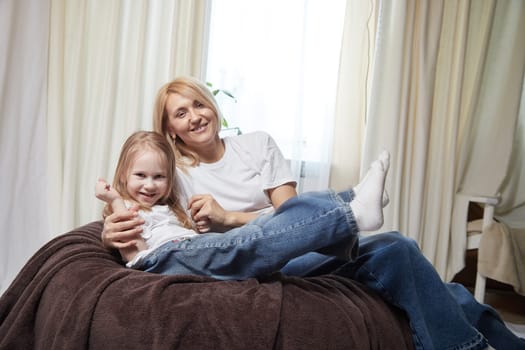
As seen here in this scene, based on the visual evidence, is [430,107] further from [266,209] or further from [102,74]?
[102,74]

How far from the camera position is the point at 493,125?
2.69 m

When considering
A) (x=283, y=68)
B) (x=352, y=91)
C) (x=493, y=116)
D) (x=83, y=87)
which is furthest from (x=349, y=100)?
(x=83, y=87)

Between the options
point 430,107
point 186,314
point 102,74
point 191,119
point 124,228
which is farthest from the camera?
point 430,107

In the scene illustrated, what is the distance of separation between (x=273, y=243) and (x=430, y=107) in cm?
177

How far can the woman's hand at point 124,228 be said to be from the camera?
134 cm

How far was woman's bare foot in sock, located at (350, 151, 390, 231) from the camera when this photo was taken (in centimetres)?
121

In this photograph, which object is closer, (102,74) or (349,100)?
(102,74)

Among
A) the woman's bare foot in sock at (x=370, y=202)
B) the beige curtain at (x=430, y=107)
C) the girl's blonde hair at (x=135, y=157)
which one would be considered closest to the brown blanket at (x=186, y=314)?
the woman's bare foot in sock at (x=370, y=202)

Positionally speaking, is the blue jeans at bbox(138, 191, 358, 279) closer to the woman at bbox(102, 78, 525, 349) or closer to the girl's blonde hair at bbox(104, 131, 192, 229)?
the woman at bbox(102, 78, 525, 349)

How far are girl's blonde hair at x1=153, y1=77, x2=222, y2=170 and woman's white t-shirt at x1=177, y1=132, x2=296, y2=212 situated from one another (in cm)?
5

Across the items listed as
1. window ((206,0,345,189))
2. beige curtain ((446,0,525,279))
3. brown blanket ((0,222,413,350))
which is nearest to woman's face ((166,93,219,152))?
brown blanket ((0,222,413,350))

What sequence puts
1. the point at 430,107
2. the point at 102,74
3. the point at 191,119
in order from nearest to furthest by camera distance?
the point at 191,119 < the point at 102,74 < the point at 430,107

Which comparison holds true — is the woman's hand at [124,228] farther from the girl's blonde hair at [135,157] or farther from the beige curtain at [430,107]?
the beige curtain at [430,107]

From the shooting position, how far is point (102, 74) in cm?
259
